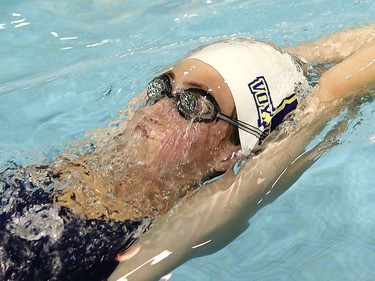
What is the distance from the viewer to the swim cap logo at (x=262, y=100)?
2.62m

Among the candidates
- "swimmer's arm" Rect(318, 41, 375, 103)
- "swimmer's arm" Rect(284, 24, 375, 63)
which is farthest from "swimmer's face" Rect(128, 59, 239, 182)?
"swimmer's arm" Rect(284, 24, 375, 63)

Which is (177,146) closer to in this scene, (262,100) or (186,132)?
(186,132)

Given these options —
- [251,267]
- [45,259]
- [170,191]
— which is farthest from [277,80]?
[45,259]

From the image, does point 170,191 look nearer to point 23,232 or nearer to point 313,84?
point 23,232

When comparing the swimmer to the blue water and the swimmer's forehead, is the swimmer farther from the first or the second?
the blue water

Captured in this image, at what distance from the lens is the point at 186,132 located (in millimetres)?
2545

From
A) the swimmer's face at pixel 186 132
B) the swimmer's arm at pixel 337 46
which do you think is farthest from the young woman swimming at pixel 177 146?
the swimmer's arm at pixel 337 46

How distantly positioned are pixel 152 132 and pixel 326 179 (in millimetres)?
1097

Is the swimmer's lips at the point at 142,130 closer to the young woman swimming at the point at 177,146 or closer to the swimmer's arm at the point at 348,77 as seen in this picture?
the young woman swimming at the point at 177,146

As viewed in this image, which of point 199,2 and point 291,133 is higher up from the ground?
point 199,2

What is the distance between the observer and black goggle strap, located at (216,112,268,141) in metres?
2.57

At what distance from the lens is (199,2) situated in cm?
463

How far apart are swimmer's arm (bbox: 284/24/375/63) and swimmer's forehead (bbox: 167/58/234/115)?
2.17ft

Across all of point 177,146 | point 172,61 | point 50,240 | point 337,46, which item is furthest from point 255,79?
point 172,61
